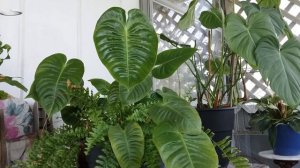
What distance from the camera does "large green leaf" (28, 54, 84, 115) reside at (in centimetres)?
62

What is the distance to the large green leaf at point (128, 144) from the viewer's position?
55cm

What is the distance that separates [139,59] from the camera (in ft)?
1.75

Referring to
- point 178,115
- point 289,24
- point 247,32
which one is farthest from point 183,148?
point 289,24

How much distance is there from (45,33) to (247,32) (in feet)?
3.46

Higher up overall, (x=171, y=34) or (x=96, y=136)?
(x=171, y=34)

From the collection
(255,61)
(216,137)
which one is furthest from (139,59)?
(216,137)

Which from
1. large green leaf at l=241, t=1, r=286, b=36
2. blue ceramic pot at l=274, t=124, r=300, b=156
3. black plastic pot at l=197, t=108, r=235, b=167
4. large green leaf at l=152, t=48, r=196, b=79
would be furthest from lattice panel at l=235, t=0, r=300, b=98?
large green leaf at l=152, t=48, r=196, b=79

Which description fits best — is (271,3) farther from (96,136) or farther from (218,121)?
(96,136)

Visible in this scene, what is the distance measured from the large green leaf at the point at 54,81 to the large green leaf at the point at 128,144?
0.42 ft

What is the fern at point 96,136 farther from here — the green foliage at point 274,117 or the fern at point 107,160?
the green foliage at point 274,117

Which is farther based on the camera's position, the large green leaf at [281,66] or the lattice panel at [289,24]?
the lattice panel at [289,24]

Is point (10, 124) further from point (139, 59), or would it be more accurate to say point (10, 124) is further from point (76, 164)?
point (139, 59)

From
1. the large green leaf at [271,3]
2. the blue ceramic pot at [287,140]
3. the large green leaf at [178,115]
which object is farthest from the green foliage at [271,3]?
the large green leaf at [178,115]

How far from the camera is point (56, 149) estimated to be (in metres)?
0.65
